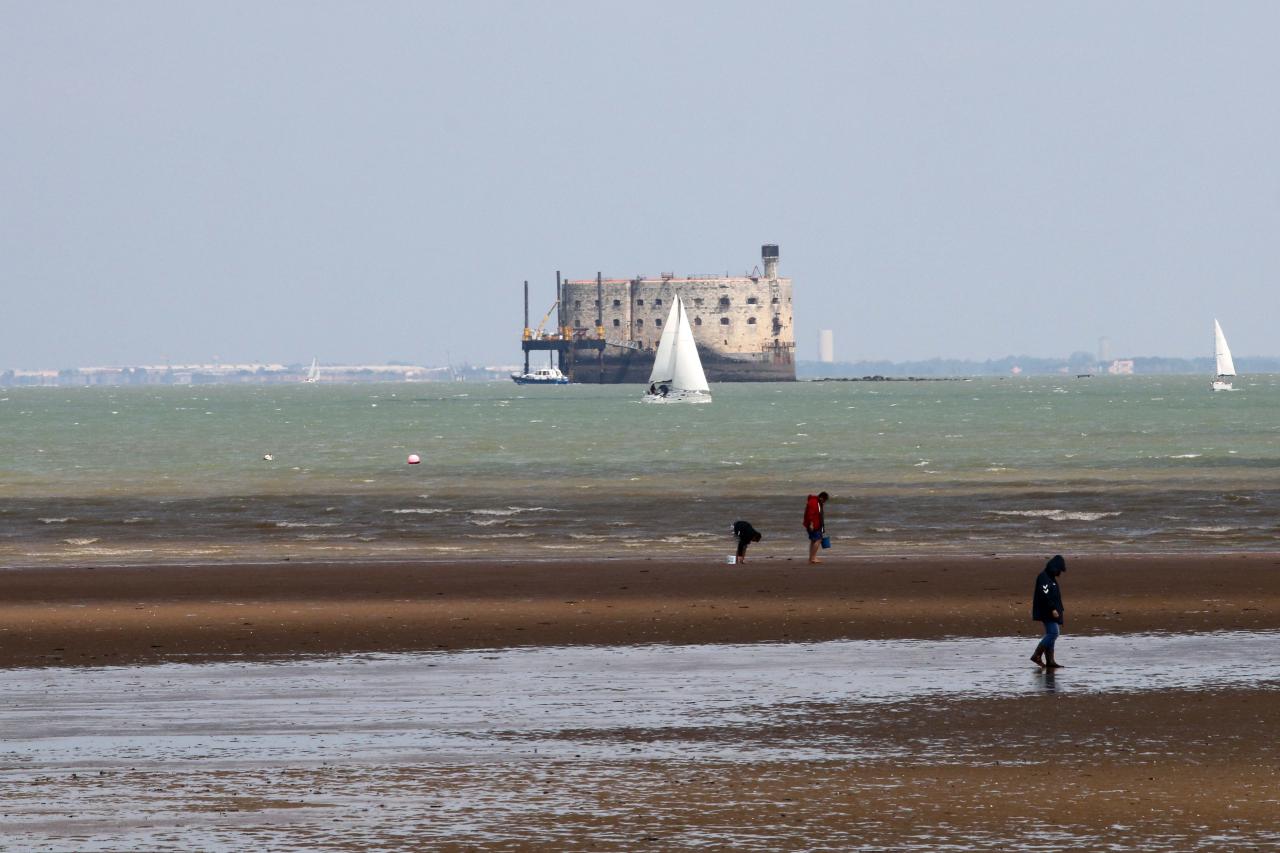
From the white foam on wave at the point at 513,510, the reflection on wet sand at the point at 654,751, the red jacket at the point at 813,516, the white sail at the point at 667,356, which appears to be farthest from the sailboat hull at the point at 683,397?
the reflection on wet sand at the point at 654,751

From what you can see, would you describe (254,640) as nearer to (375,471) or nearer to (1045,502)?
(1045,502)

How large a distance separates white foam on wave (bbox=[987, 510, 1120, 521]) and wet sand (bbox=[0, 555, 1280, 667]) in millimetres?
12683

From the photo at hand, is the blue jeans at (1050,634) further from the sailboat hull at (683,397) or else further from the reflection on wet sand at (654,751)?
the sailboat hull at (683,397)

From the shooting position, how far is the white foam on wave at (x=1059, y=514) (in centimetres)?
4622

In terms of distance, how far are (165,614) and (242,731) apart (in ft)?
31.5

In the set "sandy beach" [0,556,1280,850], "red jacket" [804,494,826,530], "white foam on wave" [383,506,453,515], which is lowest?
"white foam on wave" [383,506,453,515]

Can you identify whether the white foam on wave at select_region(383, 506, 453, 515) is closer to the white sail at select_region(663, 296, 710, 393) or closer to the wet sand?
the wet sand

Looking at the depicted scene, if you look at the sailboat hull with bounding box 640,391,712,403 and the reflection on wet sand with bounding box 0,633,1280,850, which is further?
the sailboat hull with bounding box 640,391,712,403

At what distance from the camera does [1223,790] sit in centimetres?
1374

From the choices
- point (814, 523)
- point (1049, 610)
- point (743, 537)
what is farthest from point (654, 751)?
point (743, 537)

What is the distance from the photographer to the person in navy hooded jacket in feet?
64.3

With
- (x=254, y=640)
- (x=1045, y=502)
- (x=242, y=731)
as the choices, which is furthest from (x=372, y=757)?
(x=1045, y=502)

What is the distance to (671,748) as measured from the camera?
15461mm

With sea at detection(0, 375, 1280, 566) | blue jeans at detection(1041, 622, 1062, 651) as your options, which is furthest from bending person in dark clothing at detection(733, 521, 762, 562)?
blue jeans at detection(1041, 622, 1062, 651)
